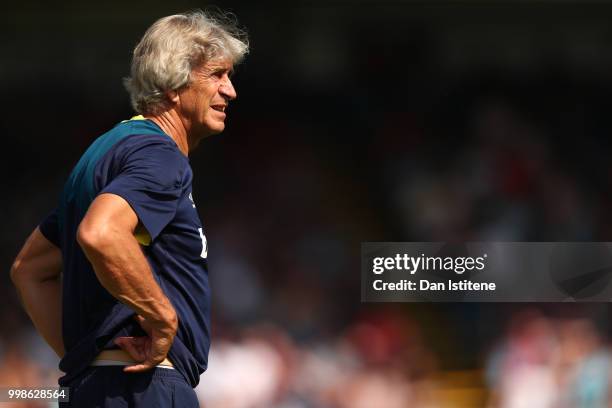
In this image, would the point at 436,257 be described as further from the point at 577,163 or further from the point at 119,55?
the point at 119,55

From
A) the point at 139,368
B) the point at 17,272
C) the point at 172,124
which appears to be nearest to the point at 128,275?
the point at 139,368

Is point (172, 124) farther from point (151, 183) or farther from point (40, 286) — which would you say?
point (40, 286)

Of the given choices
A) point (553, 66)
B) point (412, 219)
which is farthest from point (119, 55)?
point (553, 66)

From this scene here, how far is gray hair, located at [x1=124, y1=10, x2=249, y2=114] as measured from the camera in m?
2.55

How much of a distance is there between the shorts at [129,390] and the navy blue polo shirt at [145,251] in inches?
1.7

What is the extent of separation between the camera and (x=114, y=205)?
2.21 metres

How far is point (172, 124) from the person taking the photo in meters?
2.60

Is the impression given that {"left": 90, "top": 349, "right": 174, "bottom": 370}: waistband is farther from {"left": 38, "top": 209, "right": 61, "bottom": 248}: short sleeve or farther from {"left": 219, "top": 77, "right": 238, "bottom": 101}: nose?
{"left": 219, "top": 77, "right": 238, "bottom": 101}: nose

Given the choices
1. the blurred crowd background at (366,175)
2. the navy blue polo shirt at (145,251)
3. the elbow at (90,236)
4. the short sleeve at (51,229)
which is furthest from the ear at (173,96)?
the blurred crowd background at (366,175)

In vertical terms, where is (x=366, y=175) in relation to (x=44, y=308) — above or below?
above

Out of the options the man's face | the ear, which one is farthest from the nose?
the ear

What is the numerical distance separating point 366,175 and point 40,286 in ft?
8.32

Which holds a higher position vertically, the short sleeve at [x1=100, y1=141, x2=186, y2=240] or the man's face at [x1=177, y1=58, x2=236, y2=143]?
the man's face at [x1=177, y1=58, x2=236, y2=143]

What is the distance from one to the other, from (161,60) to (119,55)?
8.63 ft
